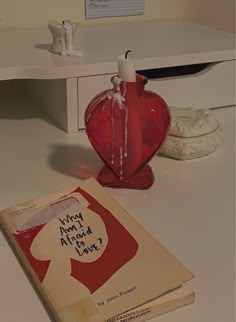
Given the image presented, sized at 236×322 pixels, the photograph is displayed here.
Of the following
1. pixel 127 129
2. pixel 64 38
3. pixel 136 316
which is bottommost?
pixel 136 316

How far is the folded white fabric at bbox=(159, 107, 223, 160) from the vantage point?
2.58 feet

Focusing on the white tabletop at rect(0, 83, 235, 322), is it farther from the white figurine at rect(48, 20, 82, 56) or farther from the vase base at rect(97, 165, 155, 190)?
the white figurine at rect(48, 20, 82, 56)

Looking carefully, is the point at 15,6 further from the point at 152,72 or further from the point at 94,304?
the point at 94,304

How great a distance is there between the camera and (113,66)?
0.88 meters

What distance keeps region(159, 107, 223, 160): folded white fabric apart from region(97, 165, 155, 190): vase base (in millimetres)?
68

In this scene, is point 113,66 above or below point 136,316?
above

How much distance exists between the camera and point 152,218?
640 millimetres

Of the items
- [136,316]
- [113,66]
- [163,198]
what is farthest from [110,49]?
[136,316]

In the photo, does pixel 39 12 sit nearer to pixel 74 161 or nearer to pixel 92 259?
pixel 74 161

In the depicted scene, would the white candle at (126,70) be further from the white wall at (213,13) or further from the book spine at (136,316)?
the white wall at (213,13)

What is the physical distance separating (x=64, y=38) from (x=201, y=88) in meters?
0.29

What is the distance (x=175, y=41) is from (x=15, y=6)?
0.40 metres

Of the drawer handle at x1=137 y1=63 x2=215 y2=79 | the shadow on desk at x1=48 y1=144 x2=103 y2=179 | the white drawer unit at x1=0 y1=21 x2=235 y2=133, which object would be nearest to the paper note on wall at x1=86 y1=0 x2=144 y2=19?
the white drawer unit at x1=0 y1=21 x2=235 y2=133

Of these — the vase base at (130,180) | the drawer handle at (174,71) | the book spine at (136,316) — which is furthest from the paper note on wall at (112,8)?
the book spine at (136,316)
